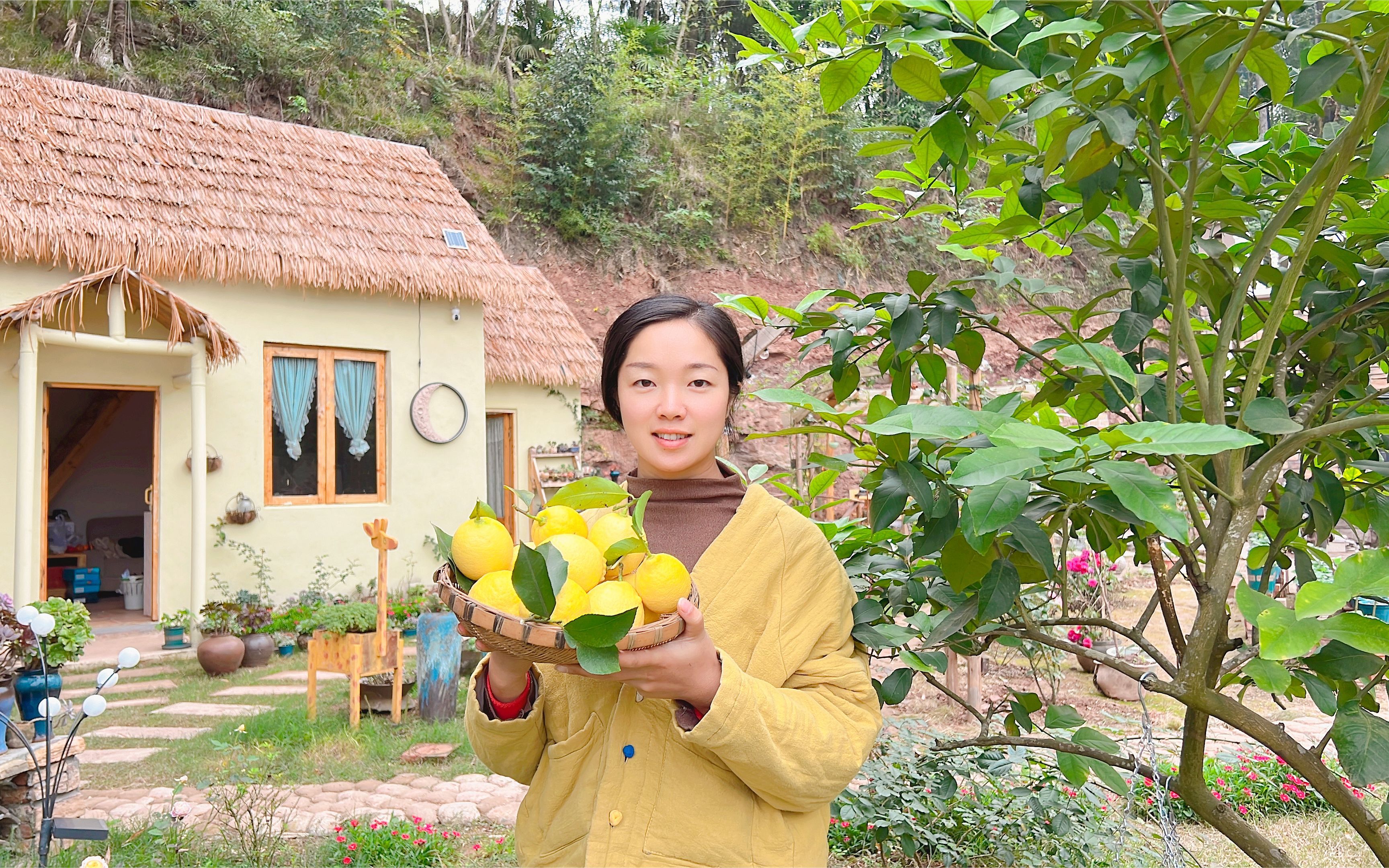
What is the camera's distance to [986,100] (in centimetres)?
116

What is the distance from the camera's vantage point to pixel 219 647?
6.18 meters

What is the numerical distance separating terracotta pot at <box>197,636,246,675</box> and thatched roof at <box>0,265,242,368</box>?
7.70 feet

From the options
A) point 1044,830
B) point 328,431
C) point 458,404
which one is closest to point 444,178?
point 458,404

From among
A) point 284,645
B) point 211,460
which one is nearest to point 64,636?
point 284,645

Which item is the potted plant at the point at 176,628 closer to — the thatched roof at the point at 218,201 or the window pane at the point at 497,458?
the thatched roof at the point at 218,201

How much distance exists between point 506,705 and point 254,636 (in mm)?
6287

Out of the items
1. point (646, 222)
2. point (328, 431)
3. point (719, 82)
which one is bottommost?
point (328, 431)

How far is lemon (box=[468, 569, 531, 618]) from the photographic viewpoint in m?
0.99

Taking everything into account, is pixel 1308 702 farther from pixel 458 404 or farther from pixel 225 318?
pixel 225 318

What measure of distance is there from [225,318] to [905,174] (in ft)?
25.5

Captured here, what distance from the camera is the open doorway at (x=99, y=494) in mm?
9820

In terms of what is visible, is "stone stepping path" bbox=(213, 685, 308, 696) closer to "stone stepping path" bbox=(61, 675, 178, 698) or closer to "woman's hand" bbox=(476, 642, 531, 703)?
"stone stepping path" bbox=(61, 675, 178, 698)

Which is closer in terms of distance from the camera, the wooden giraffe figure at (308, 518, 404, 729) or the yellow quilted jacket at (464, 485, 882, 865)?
the yellow quilted jacket at (464, 485, 882, 865)

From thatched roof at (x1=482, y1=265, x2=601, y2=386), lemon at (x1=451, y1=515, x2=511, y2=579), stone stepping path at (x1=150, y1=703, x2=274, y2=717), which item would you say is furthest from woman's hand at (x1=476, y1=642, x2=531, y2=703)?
thatched roof at (x1=482, y1=265, x2=601, y2=386)
